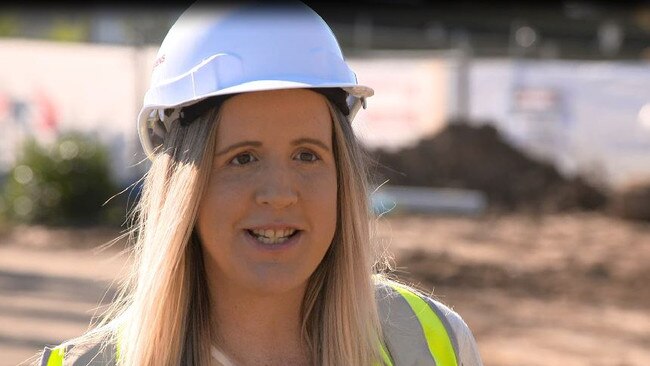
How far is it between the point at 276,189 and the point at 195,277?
1.00 ft

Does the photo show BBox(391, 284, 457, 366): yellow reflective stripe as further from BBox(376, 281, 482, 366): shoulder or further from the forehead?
the forehead

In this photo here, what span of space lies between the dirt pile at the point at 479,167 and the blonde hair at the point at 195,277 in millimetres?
14073

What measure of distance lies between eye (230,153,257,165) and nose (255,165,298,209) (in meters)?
0.05

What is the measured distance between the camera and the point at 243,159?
222 cm

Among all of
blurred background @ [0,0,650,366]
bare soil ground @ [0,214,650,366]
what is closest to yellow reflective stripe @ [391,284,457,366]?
bare soil ground @ [0,214,650,366]

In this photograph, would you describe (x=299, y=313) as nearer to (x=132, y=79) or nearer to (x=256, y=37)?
(x=256, y=37)

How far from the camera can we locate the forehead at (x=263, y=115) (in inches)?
86.5

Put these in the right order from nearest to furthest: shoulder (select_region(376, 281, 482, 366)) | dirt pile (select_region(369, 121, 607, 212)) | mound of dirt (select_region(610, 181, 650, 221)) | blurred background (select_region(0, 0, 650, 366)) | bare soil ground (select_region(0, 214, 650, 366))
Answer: shoulder (select_region(376, 281, 482, 366))
bare soil ground (select_region(0, 214, 650, 366))
blurred background (select_region(0, 0, 650, 366))
mound of dirt (select_region(610, 181, 650, 221))
dirt pile (select_region(369, 121, 607, 212))

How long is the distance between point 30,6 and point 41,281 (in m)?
7.57

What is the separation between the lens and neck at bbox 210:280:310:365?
229cm

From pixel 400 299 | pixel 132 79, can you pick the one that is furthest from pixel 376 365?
pixel 132 79

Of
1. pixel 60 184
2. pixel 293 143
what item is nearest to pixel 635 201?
pixel 60 184

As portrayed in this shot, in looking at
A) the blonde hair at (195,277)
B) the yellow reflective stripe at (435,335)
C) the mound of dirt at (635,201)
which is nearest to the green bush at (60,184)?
the mound of dirt at (635,201)

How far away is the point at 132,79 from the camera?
1537cm
